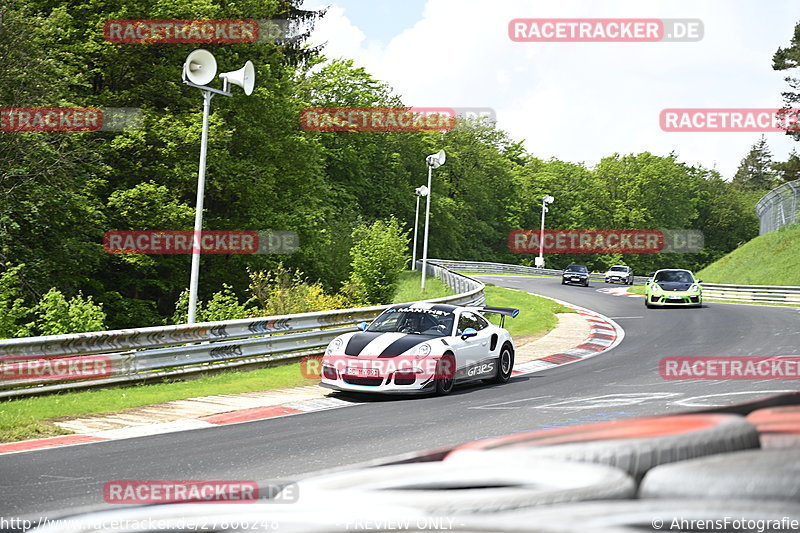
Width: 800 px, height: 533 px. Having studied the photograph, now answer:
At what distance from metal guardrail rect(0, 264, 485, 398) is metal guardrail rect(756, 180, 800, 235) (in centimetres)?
4204

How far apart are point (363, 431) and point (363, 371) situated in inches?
113

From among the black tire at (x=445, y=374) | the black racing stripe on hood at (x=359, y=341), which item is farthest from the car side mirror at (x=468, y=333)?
the black racing stripe on hood at (x=359, y=341)

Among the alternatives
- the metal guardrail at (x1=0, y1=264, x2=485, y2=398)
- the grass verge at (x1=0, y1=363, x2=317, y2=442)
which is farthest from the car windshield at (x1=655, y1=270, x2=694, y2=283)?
the grass verge at (x1=0, y1=363, x2=317, y2=442)

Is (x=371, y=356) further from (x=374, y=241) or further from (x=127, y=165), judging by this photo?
(x=127, y=165)

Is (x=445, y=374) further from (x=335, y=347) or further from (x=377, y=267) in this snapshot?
(x=377, y=267)

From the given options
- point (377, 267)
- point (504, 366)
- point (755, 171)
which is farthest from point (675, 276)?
point (755, 171)

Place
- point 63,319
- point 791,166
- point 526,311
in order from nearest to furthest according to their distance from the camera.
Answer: point 63,319 → point 526,311 → point 791,166

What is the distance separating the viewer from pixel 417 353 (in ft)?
42.2

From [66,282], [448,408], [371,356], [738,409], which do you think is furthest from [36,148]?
[738,409]

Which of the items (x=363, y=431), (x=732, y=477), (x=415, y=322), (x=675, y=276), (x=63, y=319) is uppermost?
(x=732, y=477)

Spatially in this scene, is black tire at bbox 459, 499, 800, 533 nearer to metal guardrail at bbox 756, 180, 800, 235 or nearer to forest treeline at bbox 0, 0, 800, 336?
forest treeline at bbox 0, 0, 800, 336

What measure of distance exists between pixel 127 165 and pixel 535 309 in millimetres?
18412

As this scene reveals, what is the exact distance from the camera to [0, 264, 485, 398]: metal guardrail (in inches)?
455

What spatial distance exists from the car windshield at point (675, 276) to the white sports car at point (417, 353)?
19.5m
